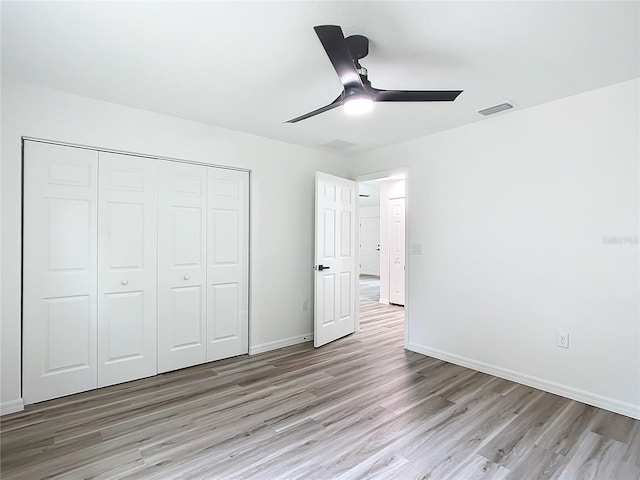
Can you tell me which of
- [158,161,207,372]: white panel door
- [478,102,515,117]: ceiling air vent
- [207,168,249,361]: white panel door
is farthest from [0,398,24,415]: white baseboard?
[478,102,515,117]: ceiling air vent

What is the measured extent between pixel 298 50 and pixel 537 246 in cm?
248

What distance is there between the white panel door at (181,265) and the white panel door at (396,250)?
155 inches

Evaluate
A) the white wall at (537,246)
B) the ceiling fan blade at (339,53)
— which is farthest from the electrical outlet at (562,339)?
the ceiling fan blade at (339,53)

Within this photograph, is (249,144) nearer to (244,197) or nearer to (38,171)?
(244,197)

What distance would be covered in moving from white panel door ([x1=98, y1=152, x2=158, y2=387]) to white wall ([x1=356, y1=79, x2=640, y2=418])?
2720mm

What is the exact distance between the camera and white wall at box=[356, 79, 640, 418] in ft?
8.44

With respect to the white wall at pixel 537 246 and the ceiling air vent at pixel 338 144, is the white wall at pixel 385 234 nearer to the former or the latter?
the ceiling air vent at pixel 338 144

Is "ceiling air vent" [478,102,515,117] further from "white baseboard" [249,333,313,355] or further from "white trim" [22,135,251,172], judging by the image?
"white baseboard" [249,333,313,355]

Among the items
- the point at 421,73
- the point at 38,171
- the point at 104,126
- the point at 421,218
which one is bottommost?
the point at 421,218

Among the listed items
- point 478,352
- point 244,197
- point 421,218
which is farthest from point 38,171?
point 478,352

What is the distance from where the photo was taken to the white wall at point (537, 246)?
257cm

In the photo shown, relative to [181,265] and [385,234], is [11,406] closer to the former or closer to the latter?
[181,265]

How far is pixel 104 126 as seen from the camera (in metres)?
2.92

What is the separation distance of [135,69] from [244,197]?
5.52 ft
